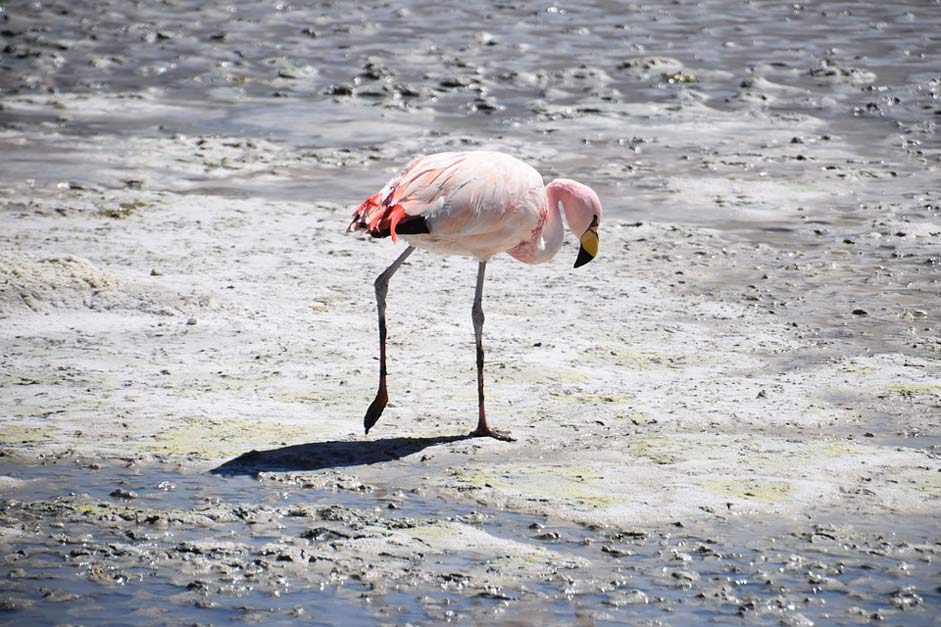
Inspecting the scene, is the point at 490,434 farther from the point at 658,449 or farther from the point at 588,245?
the point at 588,245

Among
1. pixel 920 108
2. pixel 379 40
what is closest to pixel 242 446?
pixel 920 108

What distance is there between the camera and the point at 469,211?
20.4 ft

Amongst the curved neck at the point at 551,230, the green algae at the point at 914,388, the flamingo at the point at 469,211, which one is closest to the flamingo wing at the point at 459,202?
the flamingo at the point at 469,211

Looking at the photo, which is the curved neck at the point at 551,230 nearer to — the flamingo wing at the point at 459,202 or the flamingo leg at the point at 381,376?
the flamingo wing at the point at 459,202

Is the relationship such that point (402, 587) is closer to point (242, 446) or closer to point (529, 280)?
point (242, 446)

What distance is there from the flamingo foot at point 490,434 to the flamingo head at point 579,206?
0.98m

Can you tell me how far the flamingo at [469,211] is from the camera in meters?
6.16

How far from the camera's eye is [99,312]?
7.75 m

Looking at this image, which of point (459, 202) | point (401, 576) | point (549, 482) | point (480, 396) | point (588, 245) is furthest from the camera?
point (588, 245)

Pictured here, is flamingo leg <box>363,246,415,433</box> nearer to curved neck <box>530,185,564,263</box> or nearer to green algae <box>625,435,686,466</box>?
curved neck <box>530,185,564,263</box>

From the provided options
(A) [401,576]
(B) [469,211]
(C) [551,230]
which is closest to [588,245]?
(C) [551,230]

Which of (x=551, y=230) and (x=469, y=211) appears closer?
(x=469, y=211)

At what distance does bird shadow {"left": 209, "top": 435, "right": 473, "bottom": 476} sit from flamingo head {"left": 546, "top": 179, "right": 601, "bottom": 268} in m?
1.19

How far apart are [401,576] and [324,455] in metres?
1.26
